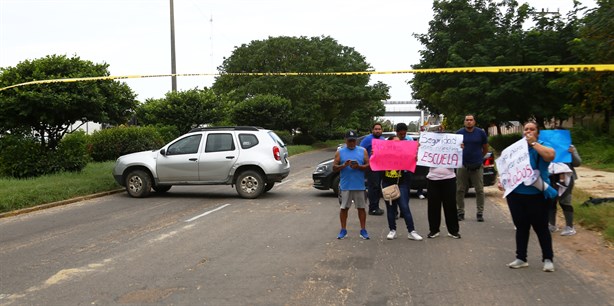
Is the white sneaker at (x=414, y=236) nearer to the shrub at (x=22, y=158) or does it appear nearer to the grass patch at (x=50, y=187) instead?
the grass patch at (x=50, y=187)

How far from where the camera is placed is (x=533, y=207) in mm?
6172

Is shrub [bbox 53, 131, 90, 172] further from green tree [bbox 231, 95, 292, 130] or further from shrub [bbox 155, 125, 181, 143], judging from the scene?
green tree [bbox 231, 95, 292, 130]

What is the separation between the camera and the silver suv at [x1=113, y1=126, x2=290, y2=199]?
13.4 metres

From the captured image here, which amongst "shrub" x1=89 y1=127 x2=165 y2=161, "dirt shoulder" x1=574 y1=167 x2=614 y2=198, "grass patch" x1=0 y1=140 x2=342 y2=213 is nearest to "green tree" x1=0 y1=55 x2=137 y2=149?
"grass patch" x1=0 y1=140 x2=342 y2=213

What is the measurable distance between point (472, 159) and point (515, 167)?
3235mm

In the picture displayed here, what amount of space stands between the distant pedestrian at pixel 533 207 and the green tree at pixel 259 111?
3395 cm

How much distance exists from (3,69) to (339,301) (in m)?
13.8

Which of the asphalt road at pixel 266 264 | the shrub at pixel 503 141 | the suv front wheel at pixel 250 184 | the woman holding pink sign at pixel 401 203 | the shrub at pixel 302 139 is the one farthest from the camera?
the shrub at pixel 302 139

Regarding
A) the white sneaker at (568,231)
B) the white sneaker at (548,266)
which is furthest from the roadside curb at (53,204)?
the white sneaker at (568,231)

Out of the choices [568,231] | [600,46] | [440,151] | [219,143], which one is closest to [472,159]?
[440,151]

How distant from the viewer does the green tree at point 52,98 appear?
1442 centimetres

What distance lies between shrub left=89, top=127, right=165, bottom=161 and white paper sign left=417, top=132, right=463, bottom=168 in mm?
17235

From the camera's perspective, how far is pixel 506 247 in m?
7.55

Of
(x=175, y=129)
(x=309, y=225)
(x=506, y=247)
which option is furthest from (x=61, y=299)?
(x=175, y=129)
